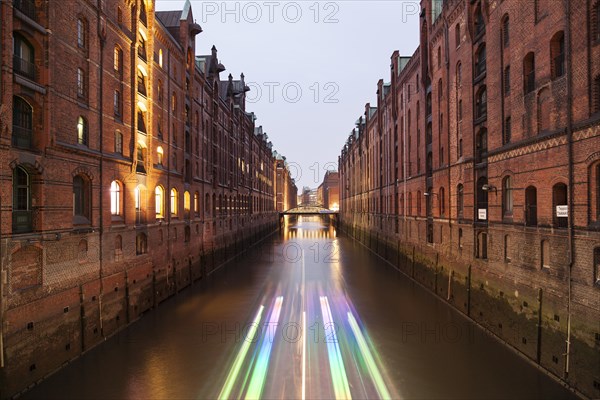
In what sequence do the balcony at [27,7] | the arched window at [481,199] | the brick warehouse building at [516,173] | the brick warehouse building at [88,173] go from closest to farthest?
the brick warehouse building at [516,173] < the brick warehouse building at [88,173] < the balcony at [27,7] < the arched window at [481,199]

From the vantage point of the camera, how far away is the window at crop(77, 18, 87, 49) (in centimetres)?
1376

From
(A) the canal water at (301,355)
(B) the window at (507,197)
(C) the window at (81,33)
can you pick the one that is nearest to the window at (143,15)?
(C) the window at (81,33)

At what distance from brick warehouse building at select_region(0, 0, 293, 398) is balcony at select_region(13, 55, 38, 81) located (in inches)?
1.3

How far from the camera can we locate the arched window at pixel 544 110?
12172mm

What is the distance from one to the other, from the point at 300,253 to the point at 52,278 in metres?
33.8

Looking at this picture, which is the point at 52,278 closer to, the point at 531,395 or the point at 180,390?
the point at 180,390

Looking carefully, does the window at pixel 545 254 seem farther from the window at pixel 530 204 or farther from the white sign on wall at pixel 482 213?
the white sign on wall at pixel 482 213

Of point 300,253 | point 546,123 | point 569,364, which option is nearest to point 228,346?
point 569,364

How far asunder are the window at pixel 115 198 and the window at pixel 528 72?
659 inches

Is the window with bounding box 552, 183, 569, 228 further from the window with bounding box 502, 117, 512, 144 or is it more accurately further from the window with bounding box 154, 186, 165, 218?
the window with bounding box 154, 186, 165, 218

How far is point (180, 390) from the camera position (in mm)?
10984

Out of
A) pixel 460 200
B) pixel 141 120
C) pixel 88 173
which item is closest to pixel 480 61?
pixel 460 200

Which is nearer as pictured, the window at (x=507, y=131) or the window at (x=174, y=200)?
the window at (x=507, y=131)

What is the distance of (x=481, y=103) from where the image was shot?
1817 cm
